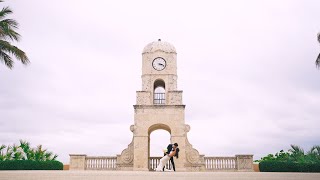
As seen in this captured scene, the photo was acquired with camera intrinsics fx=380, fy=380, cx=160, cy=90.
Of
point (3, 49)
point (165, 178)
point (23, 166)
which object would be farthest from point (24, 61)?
point (165, 178)

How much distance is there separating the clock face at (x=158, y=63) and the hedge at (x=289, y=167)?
11.0 meters

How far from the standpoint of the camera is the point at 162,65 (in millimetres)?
31031

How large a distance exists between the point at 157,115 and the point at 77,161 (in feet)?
23.3

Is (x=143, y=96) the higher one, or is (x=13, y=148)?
(x=143, y=96)

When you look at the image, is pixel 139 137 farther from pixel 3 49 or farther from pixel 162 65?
pixel 3 49

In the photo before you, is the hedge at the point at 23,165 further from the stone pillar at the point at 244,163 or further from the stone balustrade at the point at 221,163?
the stone pillar at the point at 244,163

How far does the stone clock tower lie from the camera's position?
94.6 feet

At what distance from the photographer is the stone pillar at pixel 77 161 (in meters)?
29.1

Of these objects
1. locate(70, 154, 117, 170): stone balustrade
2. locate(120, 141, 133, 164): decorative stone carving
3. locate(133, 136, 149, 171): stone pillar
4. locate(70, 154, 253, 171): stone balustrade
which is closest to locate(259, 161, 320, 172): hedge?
locate(70, 154, 253, 171): stone balustrade

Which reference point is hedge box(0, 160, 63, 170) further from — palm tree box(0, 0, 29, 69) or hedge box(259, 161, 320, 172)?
hedge box(259, 161, 320, 172)

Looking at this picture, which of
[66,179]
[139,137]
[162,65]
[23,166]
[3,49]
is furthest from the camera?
[162,65]

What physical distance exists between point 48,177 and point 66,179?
860 mm

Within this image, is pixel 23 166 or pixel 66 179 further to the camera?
pixel 23 166

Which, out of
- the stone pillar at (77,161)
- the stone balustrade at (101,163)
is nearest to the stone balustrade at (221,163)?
the stone balustrade at (101,163)
